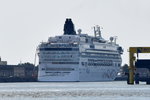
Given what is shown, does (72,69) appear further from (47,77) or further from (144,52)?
(144,52)

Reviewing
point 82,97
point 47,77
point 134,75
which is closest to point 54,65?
point 47,77

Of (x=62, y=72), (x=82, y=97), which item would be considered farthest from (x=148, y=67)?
(x=82, y=97)

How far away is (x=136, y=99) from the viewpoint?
374 ft

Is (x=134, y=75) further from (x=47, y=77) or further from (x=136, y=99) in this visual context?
(x=136, y=99)

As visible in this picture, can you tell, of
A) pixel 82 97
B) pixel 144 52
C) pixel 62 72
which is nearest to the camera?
pixel 82 97

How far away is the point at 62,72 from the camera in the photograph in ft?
641

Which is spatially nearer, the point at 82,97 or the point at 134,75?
the point at 82,97

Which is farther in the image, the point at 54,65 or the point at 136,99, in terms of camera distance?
the point at 54,65

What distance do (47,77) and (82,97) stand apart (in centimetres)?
7556

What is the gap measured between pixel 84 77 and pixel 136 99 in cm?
8452

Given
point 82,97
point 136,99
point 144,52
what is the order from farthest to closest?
point 144,52, point 82,97, point 136,99

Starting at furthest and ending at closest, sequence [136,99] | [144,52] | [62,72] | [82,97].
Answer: [62,72]
[144,52]
[82,97]
[136,99]

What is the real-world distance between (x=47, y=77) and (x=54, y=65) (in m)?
2.80

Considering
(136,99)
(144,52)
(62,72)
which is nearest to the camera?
(136,99)
